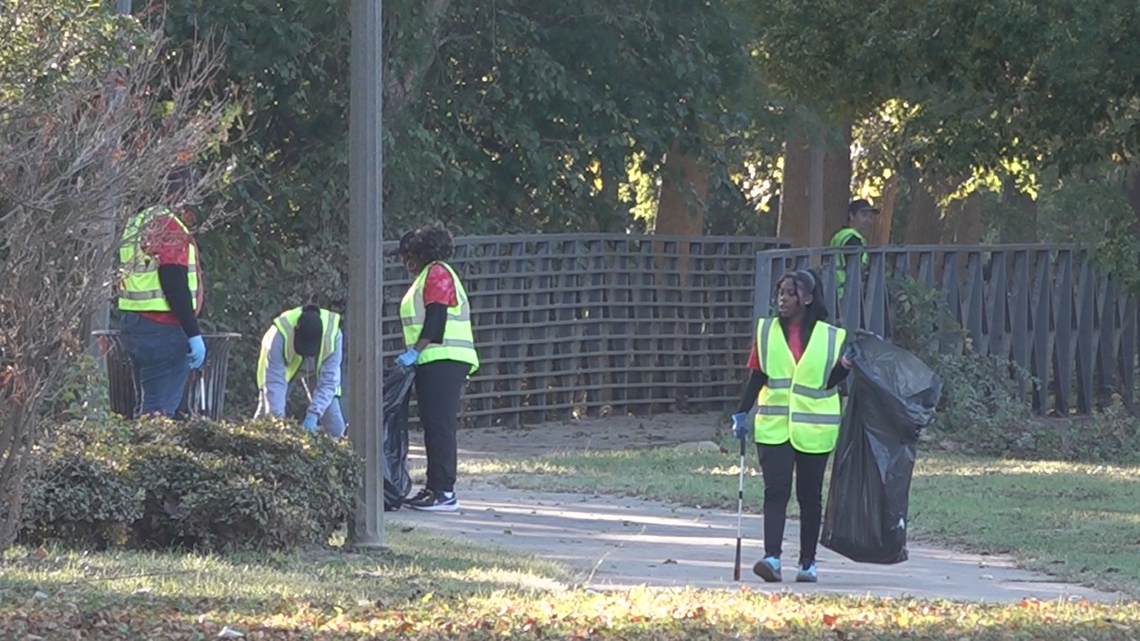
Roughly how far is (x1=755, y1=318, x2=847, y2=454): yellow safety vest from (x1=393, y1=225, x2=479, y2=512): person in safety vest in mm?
2956

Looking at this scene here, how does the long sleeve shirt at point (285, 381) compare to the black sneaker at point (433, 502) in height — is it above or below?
above

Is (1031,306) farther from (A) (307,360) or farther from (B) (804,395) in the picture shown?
(B) (804,395)

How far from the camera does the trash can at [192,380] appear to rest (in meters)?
12.4

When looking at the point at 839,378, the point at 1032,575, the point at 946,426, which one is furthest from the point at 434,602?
the point at 946,426

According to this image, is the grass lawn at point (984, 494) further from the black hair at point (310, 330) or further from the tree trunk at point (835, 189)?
the tree trunk at point (835, 189)

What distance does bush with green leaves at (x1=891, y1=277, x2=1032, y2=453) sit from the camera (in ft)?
62.3

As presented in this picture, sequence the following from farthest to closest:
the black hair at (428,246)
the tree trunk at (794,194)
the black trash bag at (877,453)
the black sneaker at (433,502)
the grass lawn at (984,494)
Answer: the tree trunk at (794,194)
the black sneaker at (433,502)
the black hair at (428,246)
the grass lawn at (984,494)
the black trash bag at (877,453)

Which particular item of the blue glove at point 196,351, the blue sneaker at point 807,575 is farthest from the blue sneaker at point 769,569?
the blue glove at point 196,351

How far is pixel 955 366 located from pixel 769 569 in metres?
9.33

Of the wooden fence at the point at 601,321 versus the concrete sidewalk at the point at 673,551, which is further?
the wooden fence at the point at 601,321

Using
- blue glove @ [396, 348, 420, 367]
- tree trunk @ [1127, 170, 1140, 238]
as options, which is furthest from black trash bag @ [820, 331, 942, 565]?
tree trunk @ [1127, 170, 1140, 238]

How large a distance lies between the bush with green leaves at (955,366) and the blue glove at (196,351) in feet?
28.7

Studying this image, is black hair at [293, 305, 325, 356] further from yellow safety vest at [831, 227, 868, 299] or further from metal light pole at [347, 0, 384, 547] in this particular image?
yellow safety vest at [831, 227, 868, 299]

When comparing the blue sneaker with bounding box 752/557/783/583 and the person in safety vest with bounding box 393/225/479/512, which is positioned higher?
the person in safety vest with bounding box 393/225/479/512
